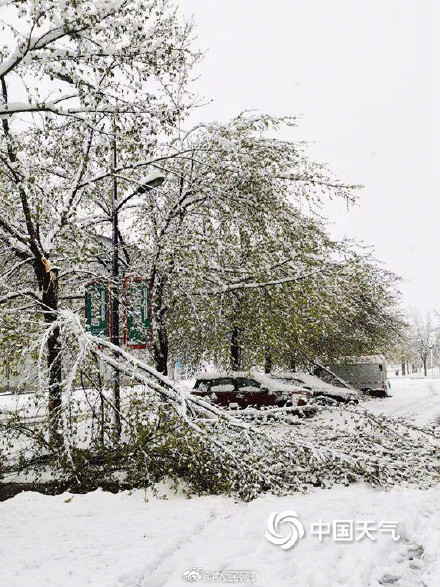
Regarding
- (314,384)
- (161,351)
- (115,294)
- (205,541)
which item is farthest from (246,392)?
(205,541)

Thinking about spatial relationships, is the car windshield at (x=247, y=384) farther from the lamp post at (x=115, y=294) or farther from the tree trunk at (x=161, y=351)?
the lamp post at (x=115, y=294)

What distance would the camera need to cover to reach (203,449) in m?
7.52

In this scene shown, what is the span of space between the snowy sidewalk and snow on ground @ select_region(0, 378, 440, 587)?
0.01 meters

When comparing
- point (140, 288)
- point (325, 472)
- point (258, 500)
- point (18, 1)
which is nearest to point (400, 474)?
point (325, 472)

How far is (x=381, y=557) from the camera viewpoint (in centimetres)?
489

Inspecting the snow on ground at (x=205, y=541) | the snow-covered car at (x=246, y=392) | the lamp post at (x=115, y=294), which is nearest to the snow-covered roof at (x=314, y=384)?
the snow-covered car at (x=246, y=392)

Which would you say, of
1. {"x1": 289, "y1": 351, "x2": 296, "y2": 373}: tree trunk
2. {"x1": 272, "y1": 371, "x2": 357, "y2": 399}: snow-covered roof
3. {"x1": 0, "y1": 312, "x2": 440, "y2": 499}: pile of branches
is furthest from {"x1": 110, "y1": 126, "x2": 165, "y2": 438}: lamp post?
{"x1": 272, "y1": 371, "x2": 357, "y2": 399}: snow-covered roof

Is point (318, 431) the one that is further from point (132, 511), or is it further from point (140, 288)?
point (140, 288)

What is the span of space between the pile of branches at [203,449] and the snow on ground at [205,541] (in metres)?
0.33

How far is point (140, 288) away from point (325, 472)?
15.4ft

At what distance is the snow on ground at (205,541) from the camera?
14.9 ft

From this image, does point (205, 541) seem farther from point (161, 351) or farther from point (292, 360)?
point (292, 360)

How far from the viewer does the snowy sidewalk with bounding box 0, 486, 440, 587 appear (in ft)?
14.9

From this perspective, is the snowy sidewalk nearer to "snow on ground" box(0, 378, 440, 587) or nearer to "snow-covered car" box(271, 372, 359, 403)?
"snow on ground" box(0, 378, 440, 587)
